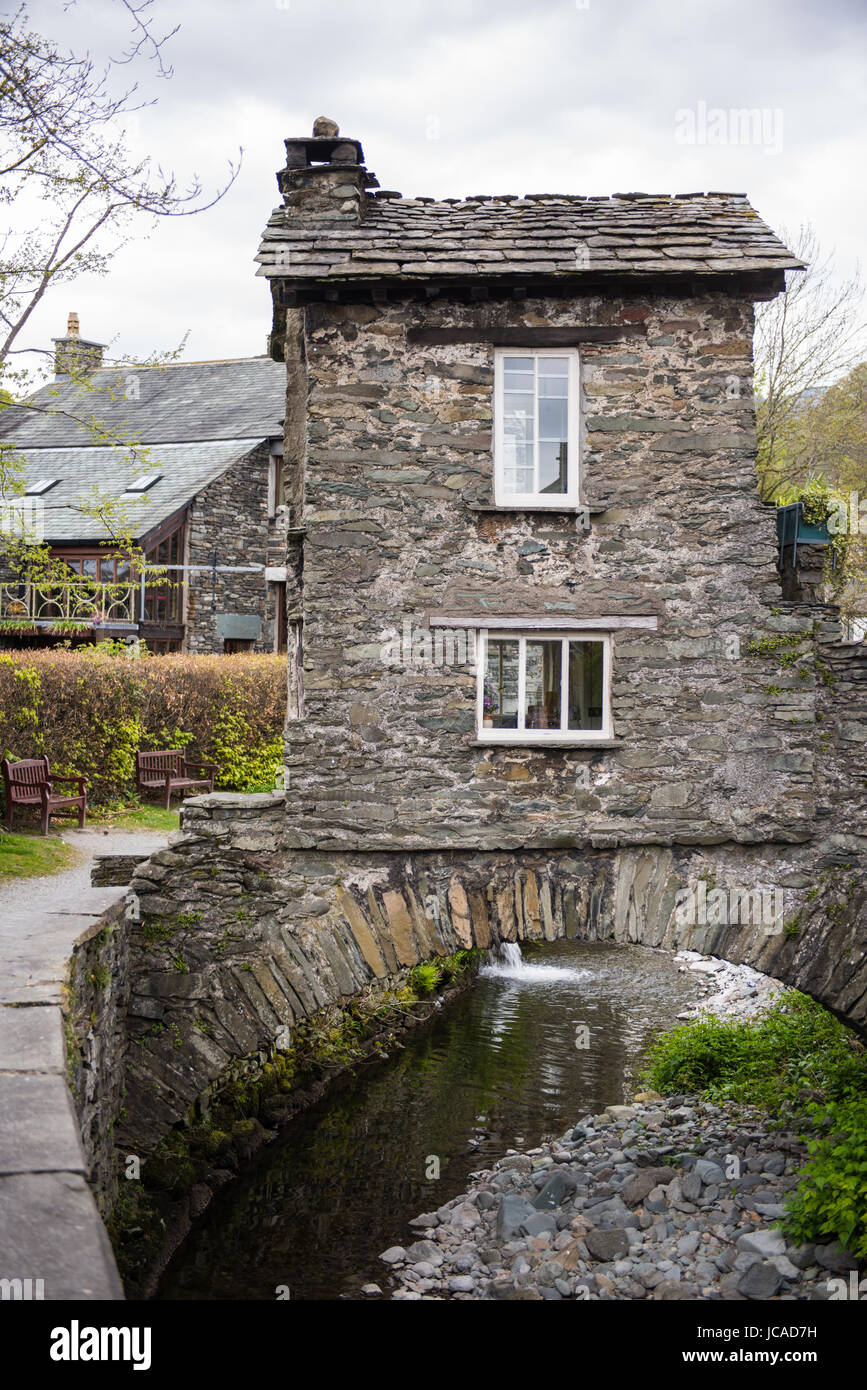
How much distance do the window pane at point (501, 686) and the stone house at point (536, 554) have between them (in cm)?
2

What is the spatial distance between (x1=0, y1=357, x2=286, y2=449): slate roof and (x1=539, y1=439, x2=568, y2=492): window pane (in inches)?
693

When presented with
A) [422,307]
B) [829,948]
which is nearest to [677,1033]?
[829,948]

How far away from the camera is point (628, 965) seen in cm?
1642

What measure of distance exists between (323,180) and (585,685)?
4.83 meters

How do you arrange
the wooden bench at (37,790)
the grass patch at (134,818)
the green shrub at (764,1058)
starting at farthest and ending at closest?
the grass patch at (134,818)
the wooden bench at (37,790)
the green shrub at (764,1058)

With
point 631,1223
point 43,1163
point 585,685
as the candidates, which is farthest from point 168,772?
point 43,1163

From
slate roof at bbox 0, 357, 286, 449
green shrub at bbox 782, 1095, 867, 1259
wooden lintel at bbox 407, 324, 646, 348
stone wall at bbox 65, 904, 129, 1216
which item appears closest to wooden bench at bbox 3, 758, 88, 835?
stone wall at bbox 65, 904, 129, 1216

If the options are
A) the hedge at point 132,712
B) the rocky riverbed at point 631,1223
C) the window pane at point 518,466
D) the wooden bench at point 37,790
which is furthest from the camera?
the hedge at point 132,712

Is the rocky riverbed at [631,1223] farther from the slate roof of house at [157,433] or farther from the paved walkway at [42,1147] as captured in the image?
the slate roof of house at [157,433]

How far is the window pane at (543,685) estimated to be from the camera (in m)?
8.59

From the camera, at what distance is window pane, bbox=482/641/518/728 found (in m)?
8.56

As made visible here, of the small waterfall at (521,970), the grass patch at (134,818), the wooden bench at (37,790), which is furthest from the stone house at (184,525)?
the small waterfall at (521,970)

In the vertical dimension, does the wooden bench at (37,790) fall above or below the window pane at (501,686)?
below
